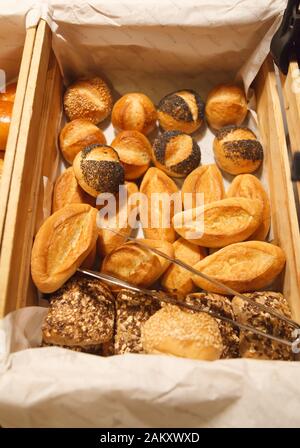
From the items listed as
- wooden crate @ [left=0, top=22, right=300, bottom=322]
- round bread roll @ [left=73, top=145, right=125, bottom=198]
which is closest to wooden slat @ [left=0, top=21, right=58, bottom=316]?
wooden crate @ [left=0, top=22, right=300, bottom=322]

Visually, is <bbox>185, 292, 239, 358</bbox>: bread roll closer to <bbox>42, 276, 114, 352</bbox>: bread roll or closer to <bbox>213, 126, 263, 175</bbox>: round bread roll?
<bbox>42, 276, 114, 352</bbox>: bread roll

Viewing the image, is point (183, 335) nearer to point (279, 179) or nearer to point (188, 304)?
point (188, 304)

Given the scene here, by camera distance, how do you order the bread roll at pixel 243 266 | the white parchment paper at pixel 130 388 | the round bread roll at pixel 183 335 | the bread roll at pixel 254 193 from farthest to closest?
the bread roll at pixel 254 193, the bread roll at pixel 243 266, the round bread roll at pixel 183 335, the white parchment paper at pixel 130 388

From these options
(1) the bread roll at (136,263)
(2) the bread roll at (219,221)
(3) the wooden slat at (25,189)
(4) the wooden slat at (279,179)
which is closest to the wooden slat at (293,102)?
(4) the wooden slat at (279,179)

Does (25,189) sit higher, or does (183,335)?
(25,189)

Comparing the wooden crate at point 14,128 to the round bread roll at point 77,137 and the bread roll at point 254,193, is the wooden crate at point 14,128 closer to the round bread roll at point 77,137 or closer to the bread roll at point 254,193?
the round bread roll at point 77,137

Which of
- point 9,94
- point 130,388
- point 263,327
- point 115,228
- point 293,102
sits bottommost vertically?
point 130,388

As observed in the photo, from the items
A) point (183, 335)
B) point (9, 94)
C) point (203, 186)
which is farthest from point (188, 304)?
point (9, 94)
